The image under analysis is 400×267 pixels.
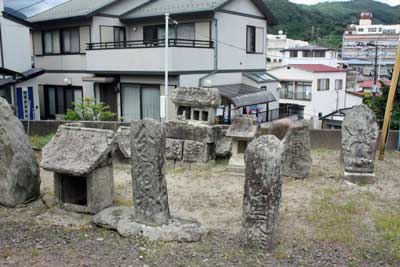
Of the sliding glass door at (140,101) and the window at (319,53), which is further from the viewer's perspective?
the window at (319,53)

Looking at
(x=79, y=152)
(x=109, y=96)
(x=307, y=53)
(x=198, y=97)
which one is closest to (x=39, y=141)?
(x=198, y=97)

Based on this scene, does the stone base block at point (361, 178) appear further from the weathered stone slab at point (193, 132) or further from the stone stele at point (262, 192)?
the stone stele at point (262, 192)

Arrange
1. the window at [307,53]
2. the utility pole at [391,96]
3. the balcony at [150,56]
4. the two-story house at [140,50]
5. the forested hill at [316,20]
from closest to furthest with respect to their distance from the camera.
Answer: the utility pole at [391,96], the balcony at [150,56], the two-story house at [140,50], the window at [307,53], the forested hill at [316,20]

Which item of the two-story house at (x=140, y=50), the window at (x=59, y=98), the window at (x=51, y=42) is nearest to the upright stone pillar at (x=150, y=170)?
the two-story house at (x=140, y=50)

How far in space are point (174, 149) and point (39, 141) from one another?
496 centimetres

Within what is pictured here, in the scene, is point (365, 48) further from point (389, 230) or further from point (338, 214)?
point (389, 230)

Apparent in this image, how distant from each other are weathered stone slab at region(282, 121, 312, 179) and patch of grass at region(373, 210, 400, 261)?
2244 mm

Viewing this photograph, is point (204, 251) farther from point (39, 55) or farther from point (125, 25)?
point (39, 55)

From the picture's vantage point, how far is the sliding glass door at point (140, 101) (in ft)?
54.4

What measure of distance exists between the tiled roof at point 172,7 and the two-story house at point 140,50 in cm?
5

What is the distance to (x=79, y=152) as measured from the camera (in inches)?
260

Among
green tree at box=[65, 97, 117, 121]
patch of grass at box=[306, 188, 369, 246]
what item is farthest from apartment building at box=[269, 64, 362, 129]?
patch of grass at box=[306, 188, 369, 246]

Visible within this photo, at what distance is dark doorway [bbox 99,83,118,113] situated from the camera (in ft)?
59.9

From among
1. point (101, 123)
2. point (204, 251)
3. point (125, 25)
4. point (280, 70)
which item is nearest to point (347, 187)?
point (204, 251)
